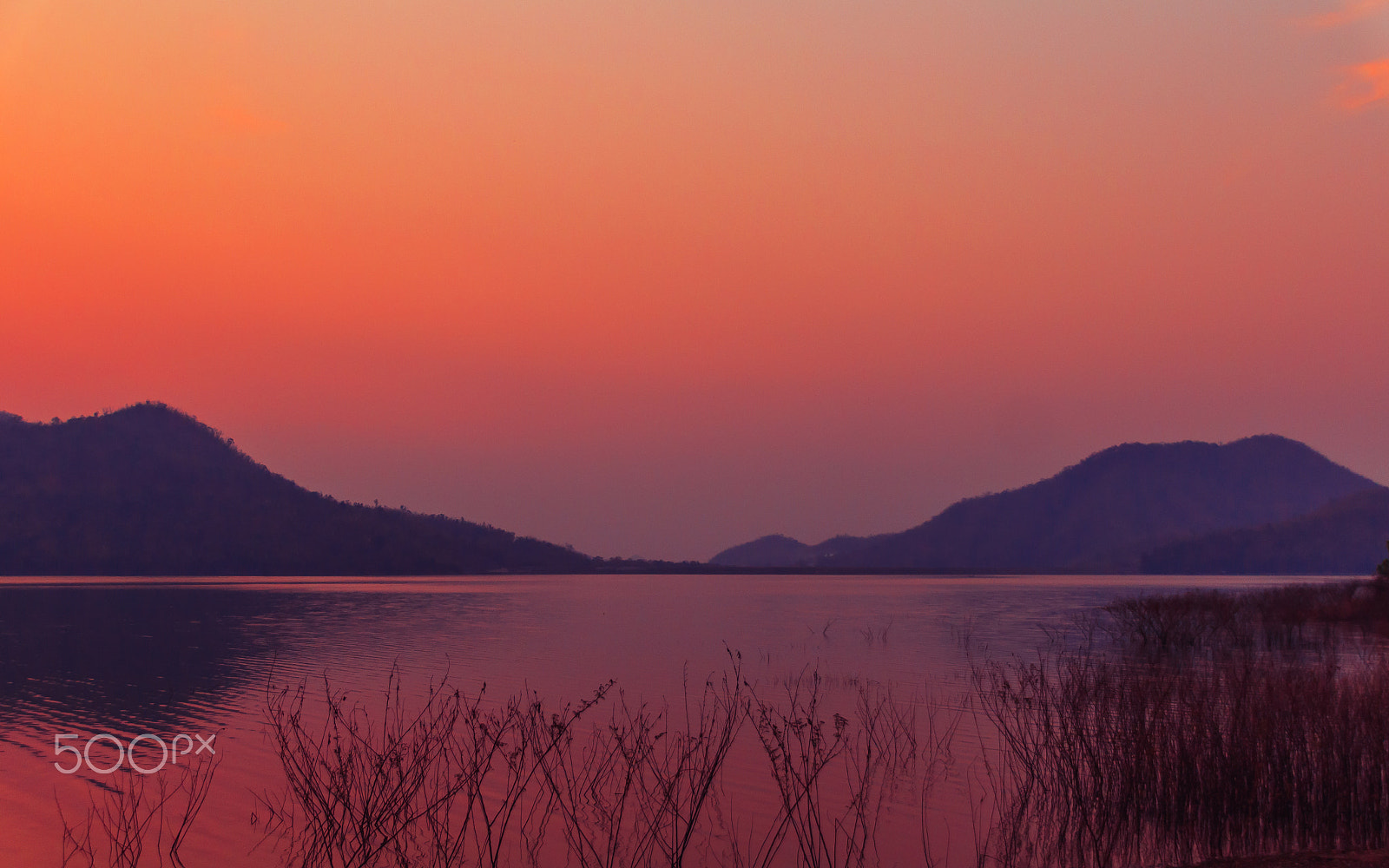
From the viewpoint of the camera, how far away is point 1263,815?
13.0 meters

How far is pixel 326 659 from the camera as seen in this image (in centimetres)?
3703

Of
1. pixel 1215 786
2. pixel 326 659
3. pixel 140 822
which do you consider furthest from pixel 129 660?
pixel 1215 786

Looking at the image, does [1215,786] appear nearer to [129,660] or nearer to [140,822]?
[140,822]

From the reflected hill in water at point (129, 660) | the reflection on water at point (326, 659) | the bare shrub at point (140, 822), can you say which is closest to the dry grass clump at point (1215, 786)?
the reflection on water at point (326, 659)

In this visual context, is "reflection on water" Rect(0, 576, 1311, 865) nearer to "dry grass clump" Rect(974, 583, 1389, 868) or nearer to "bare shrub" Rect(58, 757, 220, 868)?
"bare shrub" Rect(58, 757, 220, 868)

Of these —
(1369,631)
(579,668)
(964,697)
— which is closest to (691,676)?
(579,668)

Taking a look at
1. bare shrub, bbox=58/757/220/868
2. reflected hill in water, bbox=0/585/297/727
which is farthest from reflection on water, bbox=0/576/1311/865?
bare shrub, bbox=58/757/220/868

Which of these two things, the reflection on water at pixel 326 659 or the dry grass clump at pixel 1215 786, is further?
the reflection on water at pixel 326 659

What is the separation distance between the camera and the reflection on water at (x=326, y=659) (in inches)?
695

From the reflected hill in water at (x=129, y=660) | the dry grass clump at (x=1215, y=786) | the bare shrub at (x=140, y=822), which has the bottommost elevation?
the reflected hill in water at (x=129, y=660)

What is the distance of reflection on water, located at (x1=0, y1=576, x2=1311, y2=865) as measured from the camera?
57.9ft

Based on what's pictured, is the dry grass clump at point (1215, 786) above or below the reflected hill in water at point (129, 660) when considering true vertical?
above

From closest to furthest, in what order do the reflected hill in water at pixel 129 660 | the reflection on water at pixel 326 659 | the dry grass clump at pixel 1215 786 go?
the dry grass clump at pixel 1215 786 → the reflection on water at pixel 326 659 → the reflected hill in water at pixel 129 660

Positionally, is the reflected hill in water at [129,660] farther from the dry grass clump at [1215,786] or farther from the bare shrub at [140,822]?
the dry grass clump at [1215,786]
